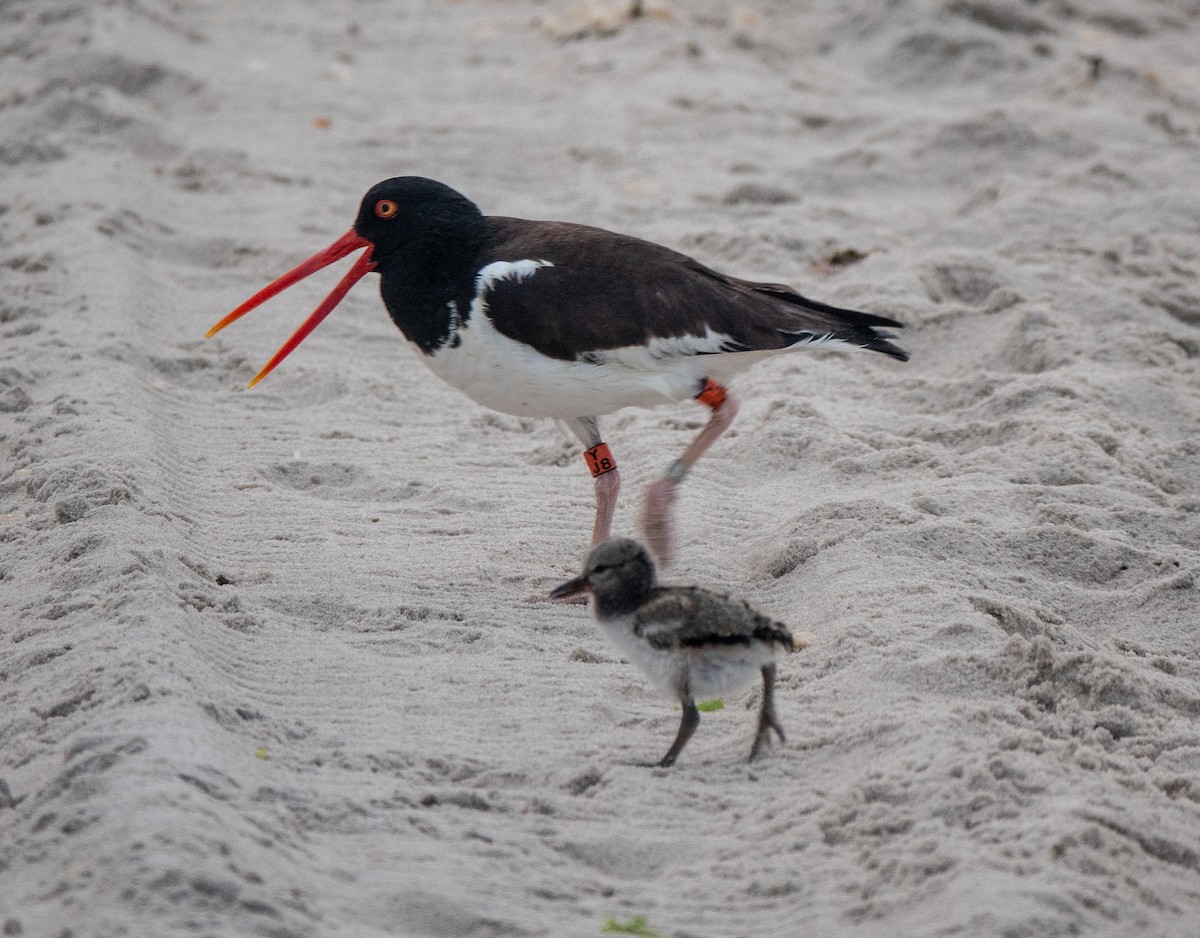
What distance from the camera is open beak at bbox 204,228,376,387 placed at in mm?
5410

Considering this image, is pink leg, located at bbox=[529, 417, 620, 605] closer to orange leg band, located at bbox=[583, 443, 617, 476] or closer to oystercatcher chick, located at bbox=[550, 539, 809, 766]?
orange leg band, located at bbox=[583, 443, 617, 476]

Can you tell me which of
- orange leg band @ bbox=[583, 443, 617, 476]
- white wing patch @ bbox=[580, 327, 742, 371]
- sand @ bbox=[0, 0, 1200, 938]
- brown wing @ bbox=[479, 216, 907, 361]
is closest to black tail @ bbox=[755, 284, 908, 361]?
brown wing @ bbox=[479, 216, 907, 361]

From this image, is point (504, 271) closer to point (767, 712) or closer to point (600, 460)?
point (600, 460)

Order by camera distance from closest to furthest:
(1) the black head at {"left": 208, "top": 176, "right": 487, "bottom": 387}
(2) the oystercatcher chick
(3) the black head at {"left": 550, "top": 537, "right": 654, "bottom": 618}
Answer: (2) the oystercatcher chick, (3) the black head at {"left": 550, "top": 537, "right": 654, "bottom": 618}, (1) the black head at {"left": 208, "top": 176, "right": 487, "bottom": 387}

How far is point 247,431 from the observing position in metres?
6.01

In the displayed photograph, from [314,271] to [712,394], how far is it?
1.67m

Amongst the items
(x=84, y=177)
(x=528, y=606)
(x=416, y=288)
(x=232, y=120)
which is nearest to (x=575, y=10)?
(x=232, y=120)

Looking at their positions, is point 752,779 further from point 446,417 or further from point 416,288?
point 446,417

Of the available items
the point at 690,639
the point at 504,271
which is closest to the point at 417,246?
the point at 504,271

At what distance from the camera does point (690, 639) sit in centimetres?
379

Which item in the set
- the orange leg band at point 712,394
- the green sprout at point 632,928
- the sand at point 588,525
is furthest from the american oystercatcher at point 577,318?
the green sprout at point 632,928

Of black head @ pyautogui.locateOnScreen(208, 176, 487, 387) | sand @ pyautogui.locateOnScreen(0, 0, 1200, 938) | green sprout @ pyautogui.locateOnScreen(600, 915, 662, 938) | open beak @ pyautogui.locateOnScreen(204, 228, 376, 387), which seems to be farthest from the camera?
open beak @ pyautogui.locateOnScreen(204, 228, 376, 387)

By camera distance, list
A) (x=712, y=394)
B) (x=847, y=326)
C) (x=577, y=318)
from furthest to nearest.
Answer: (x=847, y=326), (x=712, y=394), (x=577, y=318)

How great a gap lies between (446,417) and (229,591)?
1.99 metres
